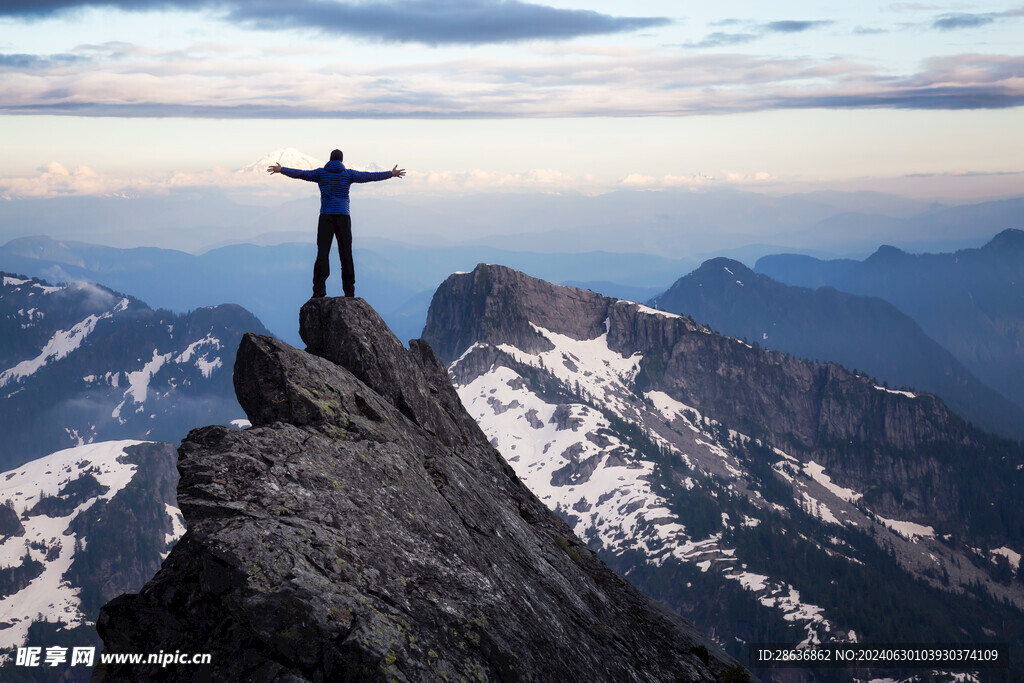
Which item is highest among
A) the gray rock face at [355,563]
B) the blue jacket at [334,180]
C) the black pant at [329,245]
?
the blue jacket at [334,180]

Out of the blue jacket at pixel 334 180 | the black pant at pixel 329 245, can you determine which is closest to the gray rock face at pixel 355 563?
the black pant at pixel 329 245

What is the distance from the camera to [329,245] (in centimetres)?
3138

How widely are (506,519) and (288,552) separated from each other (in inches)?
477

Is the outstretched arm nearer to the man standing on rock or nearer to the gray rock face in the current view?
the man standing on rock

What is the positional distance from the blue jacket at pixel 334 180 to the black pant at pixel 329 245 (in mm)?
374

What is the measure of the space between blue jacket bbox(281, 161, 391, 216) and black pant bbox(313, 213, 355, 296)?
0.37 meters

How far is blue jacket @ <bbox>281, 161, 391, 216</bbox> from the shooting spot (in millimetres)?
29906

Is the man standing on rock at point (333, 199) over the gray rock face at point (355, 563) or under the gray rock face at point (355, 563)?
over

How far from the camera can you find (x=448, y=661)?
1750 centimetres

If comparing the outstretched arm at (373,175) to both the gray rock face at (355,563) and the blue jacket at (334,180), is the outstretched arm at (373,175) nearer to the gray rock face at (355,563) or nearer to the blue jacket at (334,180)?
the blue jacket at (334,180)

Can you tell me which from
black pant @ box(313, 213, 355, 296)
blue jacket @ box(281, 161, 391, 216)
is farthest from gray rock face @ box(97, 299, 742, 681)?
blue jacket @ box(281, 161, 391, 216)

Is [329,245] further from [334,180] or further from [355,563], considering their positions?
[355,563]

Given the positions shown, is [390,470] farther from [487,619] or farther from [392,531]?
[487,619]

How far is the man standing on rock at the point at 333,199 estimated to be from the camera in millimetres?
29953
